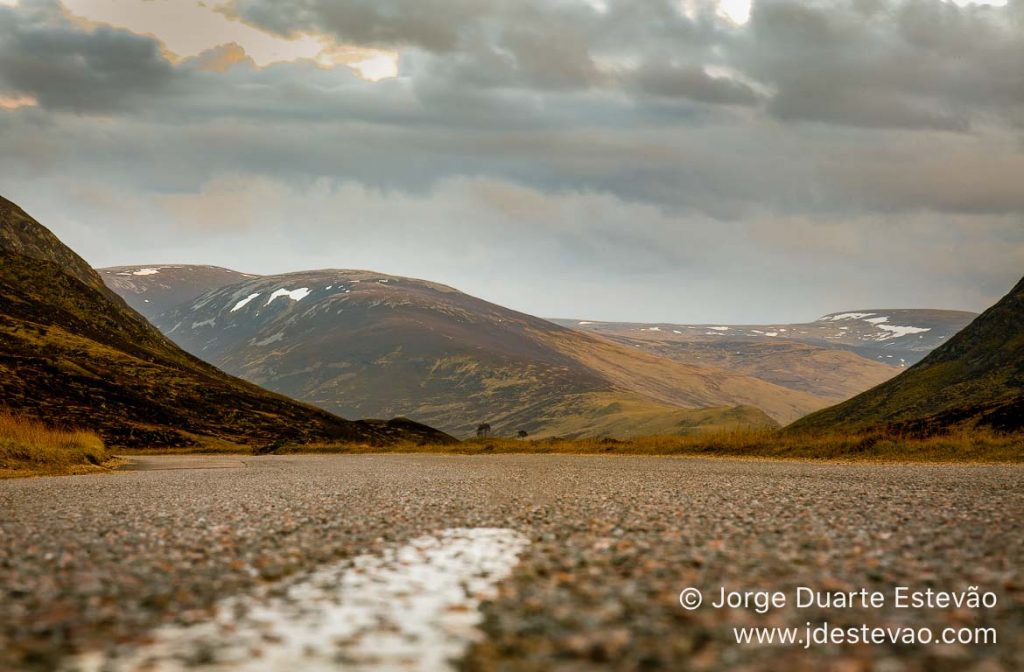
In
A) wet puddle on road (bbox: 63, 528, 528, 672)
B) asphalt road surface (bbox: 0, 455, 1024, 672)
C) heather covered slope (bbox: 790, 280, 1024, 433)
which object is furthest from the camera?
heather covered slope (bbox: 790, 280, 1024, 433)

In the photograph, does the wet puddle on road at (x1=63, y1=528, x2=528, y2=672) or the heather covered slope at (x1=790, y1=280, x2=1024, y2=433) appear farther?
the heather covered slope at (x1=790, y1=280, x2=1024, y2=433)

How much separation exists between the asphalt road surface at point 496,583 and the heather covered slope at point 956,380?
264ft

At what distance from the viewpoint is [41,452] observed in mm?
42375

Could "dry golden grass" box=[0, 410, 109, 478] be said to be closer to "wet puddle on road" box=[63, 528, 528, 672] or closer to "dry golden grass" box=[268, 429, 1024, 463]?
"wet puddle on road" box=[63, 528, 528, 672]

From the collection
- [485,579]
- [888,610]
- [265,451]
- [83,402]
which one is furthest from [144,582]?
[83,402]

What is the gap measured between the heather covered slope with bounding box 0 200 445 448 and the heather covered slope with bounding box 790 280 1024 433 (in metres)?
66.6

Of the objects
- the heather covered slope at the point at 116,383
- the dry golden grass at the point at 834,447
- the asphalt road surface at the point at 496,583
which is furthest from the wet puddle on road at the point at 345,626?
the heather covered slope at the point at 116,383

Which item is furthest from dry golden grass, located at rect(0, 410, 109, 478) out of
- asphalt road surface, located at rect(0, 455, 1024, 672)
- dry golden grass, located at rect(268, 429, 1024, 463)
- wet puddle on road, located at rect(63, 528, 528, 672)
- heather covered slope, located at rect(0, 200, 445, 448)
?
heather covered slope, located at rect(0, 200, 445, 448)

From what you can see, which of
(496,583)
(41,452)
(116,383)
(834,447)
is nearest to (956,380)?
(834,447)

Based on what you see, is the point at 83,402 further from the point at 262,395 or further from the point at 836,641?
the point at 836,641

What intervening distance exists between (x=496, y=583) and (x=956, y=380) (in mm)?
114136

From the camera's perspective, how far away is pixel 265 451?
94062 millimetres

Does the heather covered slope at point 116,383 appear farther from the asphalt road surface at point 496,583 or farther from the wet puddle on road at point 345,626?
the wet puddle on road at point 345,626

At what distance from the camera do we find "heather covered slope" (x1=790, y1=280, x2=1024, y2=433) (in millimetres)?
97438
